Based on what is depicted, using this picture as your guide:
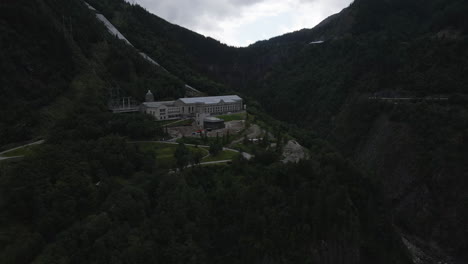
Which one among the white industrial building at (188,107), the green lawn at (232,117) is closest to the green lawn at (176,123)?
the white industrial building at (188,107)

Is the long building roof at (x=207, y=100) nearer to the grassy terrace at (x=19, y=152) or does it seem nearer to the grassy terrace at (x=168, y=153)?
the grassy terrace at (x=168, y=153)

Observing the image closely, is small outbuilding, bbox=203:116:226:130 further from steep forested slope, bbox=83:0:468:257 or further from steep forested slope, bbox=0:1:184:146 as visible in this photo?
steep forested slope, bbox=83:0:468:257

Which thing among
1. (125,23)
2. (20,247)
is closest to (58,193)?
(20,247)

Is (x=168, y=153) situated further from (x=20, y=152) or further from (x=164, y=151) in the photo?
(x=20, y=152)

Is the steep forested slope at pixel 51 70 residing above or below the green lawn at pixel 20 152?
above

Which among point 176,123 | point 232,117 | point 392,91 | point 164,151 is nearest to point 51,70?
point 176,123
